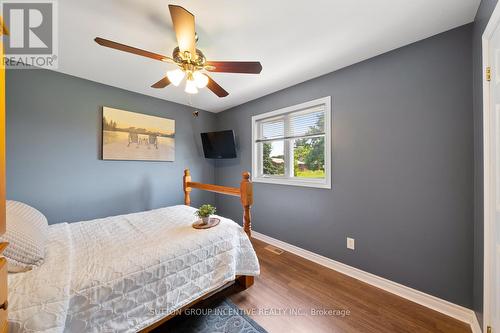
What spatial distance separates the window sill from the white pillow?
240 centimetres

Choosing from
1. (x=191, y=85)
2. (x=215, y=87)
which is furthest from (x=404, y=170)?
(x=191, y=85)

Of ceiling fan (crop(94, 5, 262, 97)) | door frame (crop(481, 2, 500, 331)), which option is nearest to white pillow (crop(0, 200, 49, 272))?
ceiling fan (crop(94, 5, 262, 97))

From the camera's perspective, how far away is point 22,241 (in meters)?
1.11

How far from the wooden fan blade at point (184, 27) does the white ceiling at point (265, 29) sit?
218 millimetres

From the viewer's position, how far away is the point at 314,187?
241 centimetres

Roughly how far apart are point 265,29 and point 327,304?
2432 millimetres

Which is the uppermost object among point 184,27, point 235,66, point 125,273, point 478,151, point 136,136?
point 184,27

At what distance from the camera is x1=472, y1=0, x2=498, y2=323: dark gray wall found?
4.17 feet

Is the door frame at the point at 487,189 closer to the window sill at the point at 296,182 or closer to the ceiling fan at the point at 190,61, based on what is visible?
the window sill at the point at 296,182

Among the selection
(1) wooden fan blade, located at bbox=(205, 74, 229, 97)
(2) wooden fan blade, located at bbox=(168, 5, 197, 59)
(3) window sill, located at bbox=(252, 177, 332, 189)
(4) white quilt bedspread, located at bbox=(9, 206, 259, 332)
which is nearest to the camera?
(4) white quilt bedspread, located at bbox=(9, 206, 259, 332)

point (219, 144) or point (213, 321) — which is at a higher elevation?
point (219, 144)

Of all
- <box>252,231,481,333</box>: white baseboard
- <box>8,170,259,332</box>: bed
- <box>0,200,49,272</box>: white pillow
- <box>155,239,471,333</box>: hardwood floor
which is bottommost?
<box>155,239,471,333</box>: hardwood floor

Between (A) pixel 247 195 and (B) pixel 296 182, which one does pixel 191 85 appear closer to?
(A) pixel 247 195

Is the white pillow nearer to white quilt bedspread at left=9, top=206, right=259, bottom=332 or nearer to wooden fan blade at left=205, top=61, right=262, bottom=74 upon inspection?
white quilt bedspread at left=9, top=206, right=259, bottom=332
